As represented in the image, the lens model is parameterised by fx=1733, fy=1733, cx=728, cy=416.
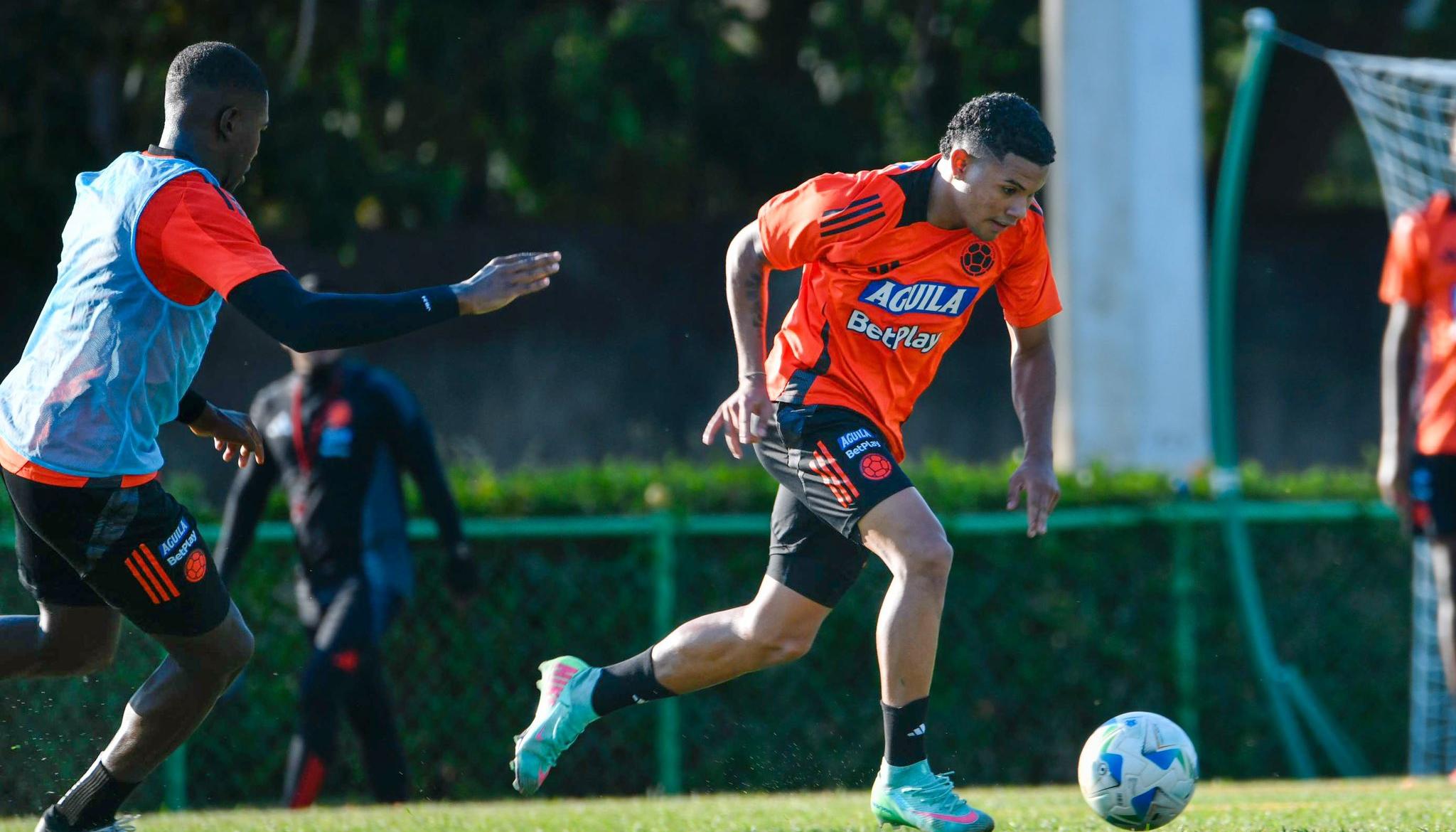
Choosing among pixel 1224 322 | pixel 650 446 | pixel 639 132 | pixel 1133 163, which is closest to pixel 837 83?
pixel 639 132

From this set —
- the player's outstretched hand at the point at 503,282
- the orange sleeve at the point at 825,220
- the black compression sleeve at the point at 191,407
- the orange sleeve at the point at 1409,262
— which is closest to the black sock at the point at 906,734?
the orange sleeve at the point at 825,220

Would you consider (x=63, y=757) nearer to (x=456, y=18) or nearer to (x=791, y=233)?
(x=791, y=233)

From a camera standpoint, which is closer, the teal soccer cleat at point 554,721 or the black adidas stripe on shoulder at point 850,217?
the black adidas stripe on shoulder at point 850,217

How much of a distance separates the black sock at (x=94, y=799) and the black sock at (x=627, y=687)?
53.0 inches

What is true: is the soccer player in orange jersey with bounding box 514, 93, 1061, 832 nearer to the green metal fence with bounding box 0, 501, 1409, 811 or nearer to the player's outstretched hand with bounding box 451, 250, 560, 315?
the player's outstretched hand with bounding box 451, 250, 560, 315

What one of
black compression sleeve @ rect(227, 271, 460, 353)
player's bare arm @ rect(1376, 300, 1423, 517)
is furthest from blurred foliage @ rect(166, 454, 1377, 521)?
black compression sleeve @ rect(227, 271, 460, 353)

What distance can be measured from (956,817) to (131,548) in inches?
86.6

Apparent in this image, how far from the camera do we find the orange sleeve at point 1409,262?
7453 millimetres

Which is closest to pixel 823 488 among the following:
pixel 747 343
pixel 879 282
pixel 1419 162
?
pixel 747 343

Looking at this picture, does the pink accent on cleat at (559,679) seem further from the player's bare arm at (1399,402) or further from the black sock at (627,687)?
the player's bare arm at (1399,402)

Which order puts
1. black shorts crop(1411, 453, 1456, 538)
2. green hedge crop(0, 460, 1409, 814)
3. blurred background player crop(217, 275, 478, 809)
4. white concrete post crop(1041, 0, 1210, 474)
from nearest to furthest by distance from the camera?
blurred background player crop(217, 275, 478, 809) < black shorts crop(1411, 453, 1456, 538) < green hedge crop(0, 460, 1409, 814) < white concrete post crop(1041, 0, 1210, 474)

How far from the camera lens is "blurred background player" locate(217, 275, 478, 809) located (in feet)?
23.7

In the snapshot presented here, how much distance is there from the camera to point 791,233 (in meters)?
4.91

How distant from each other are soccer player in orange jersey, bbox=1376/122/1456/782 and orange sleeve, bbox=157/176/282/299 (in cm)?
517
